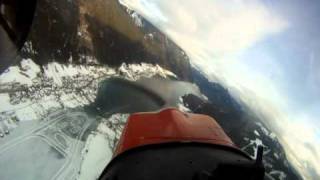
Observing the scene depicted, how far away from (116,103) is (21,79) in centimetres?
309

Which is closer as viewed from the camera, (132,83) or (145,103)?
(145,103)

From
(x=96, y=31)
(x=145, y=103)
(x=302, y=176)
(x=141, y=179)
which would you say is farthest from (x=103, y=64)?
(x=141, y=179)

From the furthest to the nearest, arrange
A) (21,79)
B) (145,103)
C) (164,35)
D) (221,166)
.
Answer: (164,35), (21,79), (145,103), (221,166)

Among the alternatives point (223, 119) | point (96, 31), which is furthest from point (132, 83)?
point (223, 119)

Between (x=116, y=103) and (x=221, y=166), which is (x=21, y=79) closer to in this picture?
(x=116, y=103)

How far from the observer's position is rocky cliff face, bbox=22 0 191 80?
1694 cm

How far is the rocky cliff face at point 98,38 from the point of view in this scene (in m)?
16.9

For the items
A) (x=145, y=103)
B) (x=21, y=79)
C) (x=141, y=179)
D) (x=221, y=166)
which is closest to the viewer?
(x=221, y=166)

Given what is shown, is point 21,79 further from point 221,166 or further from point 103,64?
point 221,166

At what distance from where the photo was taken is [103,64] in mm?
18422

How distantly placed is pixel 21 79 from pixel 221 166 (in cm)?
1380

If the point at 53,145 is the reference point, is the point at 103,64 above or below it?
above

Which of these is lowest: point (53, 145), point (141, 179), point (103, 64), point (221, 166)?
point (53, 145)

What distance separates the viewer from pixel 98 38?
18.4 m
